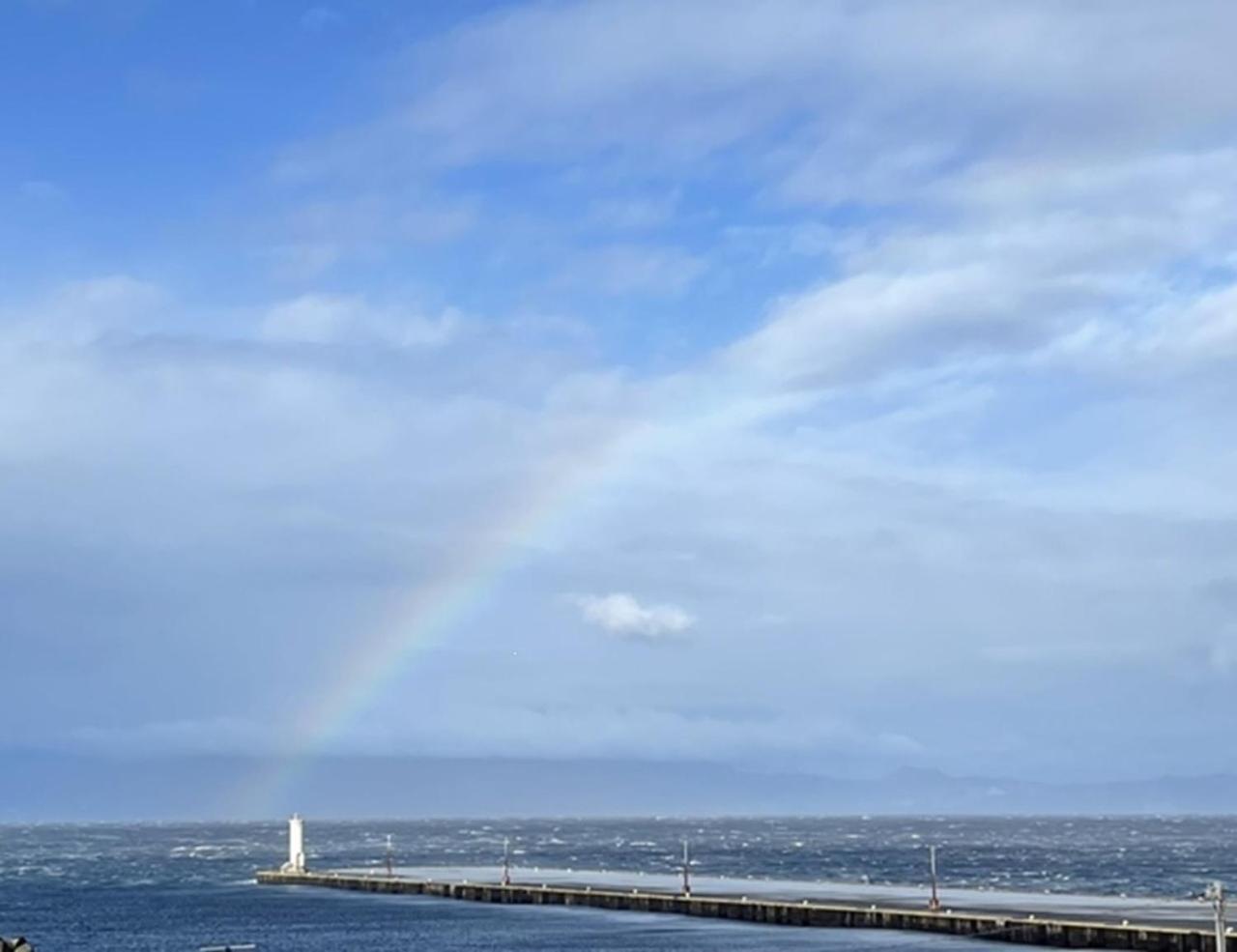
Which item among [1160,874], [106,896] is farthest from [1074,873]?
[106,896]

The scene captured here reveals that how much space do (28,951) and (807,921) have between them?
171ft

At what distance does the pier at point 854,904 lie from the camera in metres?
82.6

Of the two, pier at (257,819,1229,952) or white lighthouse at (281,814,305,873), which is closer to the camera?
pier at (257,819,1229,952)

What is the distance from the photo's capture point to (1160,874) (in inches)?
6688

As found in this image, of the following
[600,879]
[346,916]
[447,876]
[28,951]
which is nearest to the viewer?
[28,951]

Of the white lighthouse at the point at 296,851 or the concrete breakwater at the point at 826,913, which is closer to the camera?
Result: the concrete breakwater at the point at 826,913

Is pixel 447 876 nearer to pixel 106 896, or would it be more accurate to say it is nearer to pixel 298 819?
pixel 298 819

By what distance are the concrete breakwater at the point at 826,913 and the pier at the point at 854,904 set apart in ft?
0.22

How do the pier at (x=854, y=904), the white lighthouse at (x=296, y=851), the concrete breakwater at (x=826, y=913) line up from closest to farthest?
the concrete breakwater at (x=826, y=913)
the pier at (x=854, y=904)
the white lighthouse at (x=296, y=851)

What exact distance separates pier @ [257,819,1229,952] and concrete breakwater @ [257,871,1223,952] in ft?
0.22

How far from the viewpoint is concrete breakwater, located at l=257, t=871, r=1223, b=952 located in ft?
263

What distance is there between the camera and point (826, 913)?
103 metres

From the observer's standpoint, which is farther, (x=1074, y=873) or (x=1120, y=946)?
(x=1074, y=873)

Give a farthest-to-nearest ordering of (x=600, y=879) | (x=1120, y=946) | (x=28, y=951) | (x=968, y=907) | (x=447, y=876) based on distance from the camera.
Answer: (x=447, y=876) → (x=600, y=879) → (x=968, y=907) → (x=1120, y=946) → (x=28, y=951)
